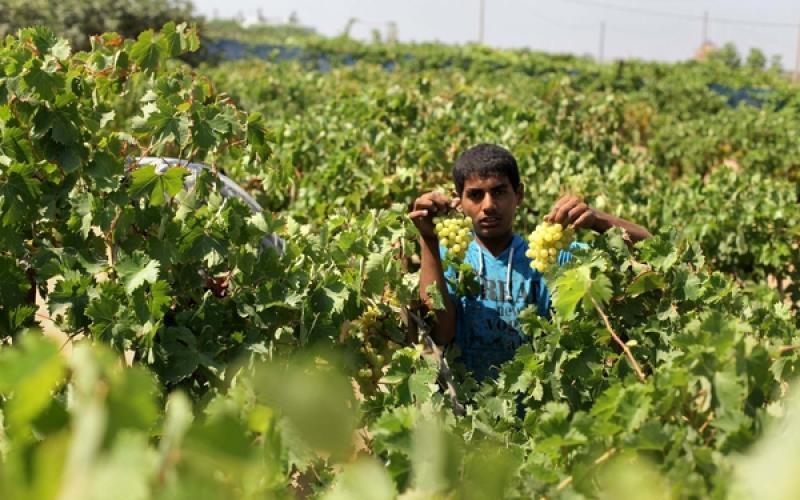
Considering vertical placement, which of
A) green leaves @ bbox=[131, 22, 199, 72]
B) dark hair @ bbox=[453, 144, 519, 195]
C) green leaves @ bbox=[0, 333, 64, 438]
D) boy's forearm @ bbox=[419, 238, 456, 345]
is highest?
green leaves @ bbox=[131, 22, 199, 72]

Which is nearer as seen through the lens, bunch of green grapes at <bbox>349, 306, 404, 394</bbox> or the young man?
bunch of green grapes at <bbox>349, 306, 404, 394</bbox>

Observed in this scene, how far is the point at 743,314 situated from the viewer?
2156 millimetres

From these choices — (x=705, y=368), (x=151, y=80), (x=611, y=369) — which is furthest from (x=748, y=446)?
(x=151, y=80)

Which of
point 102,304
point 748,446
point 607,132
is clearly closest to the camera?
point 748,446

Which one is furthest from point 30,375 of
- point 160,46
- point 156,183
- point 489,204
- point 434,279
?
point 489,204

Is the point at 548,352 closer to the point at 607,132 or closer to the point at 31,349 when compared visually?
the point at 31,349

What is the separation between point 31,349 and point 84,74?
1922mm

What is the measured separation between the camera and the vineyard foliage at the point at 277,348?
→ 27.4 inches

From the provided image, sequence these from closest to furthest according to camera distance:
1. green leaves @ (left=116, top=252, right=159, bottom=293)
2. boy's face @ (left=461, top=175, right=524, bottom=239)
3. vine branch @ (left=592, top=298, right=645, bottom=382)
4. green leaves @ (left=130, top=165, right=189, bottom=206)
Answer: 1. vine branch @ (left=592, top=298, right=645, bottom=382)
2. green leaves @ (left=116, top=252, right=159, bottom=293)
3. green leaves @ (left=130, top=165, right=189, bottom=206)
4. boy's face @ (left=461, top=175, right=524, bottom=239)

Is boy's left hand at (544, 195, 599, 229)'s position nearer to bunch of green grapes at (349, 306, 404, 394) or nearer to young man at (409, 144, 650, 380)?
young man at (409, 144, 650, 380)

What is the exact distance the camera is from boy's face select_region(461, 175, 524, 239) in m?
2.63

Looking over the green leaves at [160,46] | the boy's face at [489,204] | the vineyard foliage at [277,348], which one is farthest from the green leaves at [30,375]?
the boy's face at [489,204]

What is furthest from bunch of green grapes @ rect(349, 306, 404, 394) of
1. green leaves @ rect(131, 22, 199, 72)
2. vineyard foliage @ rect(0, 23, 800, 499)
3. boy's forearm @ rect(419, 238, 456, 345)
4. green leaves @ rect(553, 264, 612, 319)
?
green leaves @ rect(131, 22, 199, 72)

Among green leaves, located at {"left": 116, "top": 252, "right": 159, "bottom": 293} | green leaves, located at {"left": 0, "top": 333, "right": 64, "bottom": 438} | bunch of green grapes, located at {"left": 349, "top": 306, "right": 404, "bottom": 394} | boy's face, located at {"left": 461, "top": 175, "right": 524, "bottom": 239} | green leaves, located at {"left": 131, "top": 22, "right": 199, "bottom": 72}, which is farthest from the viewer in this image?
boy's face, located at {"left": 461, "top": 175, "right": 524, "bottom": 239}
